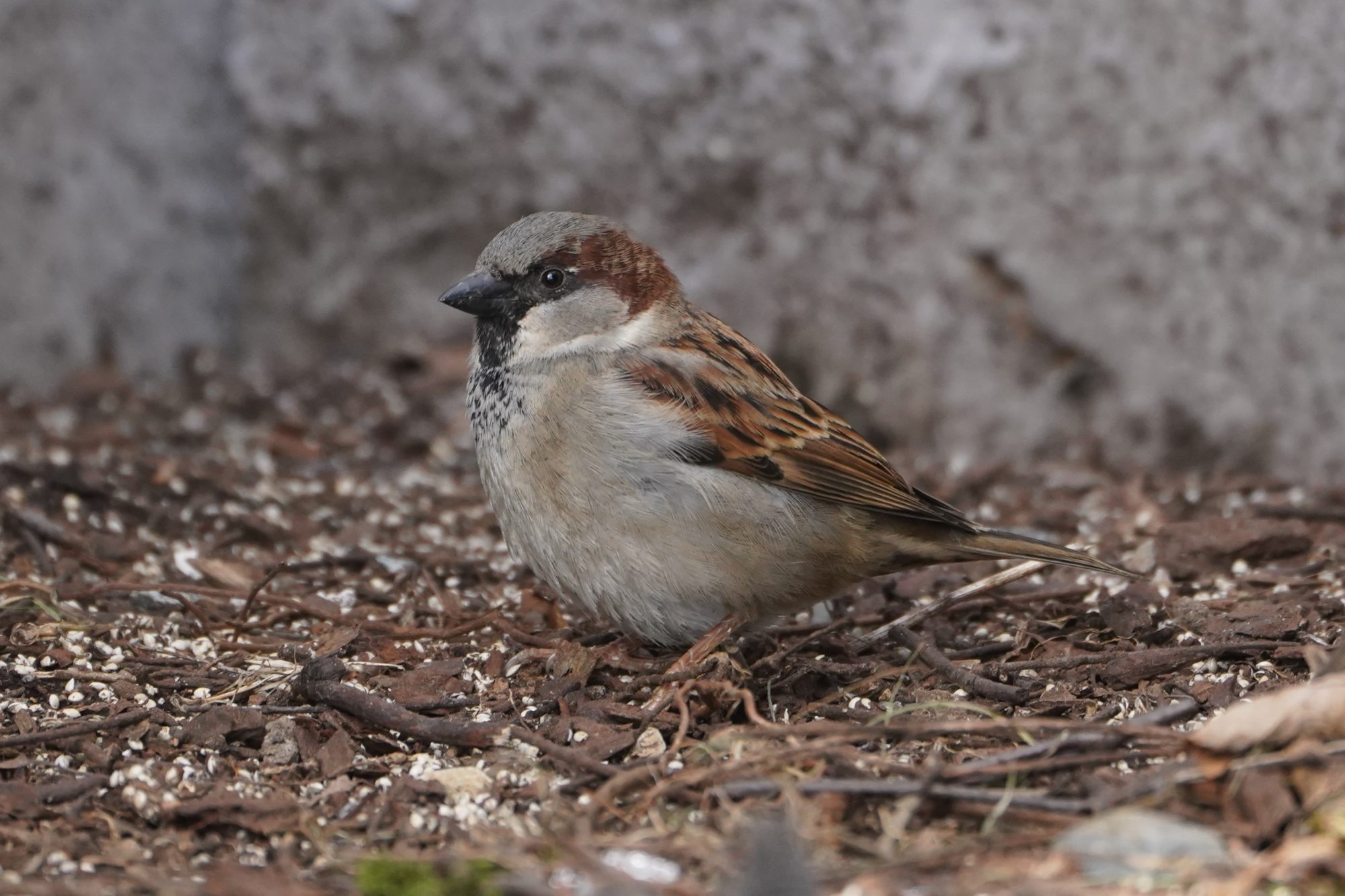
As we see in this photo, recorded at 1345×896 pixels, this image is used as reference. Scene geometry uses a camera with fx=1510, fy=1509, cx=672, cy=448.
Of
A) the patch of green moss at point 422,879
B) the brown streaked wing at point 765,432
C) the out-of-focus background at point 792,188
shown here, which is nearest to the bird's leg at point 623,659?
the brown streaked wing at point 765,432

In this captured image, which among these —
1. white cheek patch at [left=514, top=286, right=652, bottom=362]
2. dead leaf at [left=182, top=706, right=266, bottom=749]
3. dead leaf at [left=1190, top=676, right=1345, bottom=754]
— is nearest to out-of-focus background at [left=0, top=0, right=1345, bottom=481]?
white cheek patch at [left=514, top=286, right=652, bottom=362]

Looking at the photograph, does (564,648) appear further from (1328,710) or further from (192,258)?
(192,258)

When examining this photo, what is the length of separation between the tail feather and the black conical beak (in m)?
1.30

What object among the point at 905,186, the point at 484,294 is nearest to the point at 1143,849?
the point at 484,294

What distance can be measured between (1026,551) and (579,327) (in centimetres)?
124

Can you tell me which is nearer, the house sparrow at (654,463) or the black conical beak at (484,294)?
the house sparrow at (654,463)

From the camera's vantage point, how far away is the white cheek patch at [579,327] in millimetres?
3746

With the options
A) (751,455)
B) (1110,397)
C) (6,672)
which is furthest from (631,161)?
(6,672)

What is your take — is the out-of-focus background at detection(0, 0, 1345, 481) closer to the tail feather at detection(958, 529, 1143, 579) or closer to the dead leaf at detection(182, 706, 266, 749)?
the tail feather at detection(958, 529, 1143, 579)

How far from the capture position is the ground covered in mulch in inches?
97.8

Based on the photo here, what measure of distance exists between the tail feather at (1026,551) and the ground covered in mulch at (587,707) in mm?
162

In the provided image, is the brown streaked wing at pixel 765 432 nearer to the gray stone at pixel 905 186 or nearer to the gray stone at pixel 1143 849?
the gray stone at pixel 1143 849

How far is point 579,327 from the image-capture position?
12.5ft

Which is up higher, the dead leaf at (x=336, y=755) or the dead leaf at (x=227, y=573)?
the dead leaf at (x=227, y=573)
